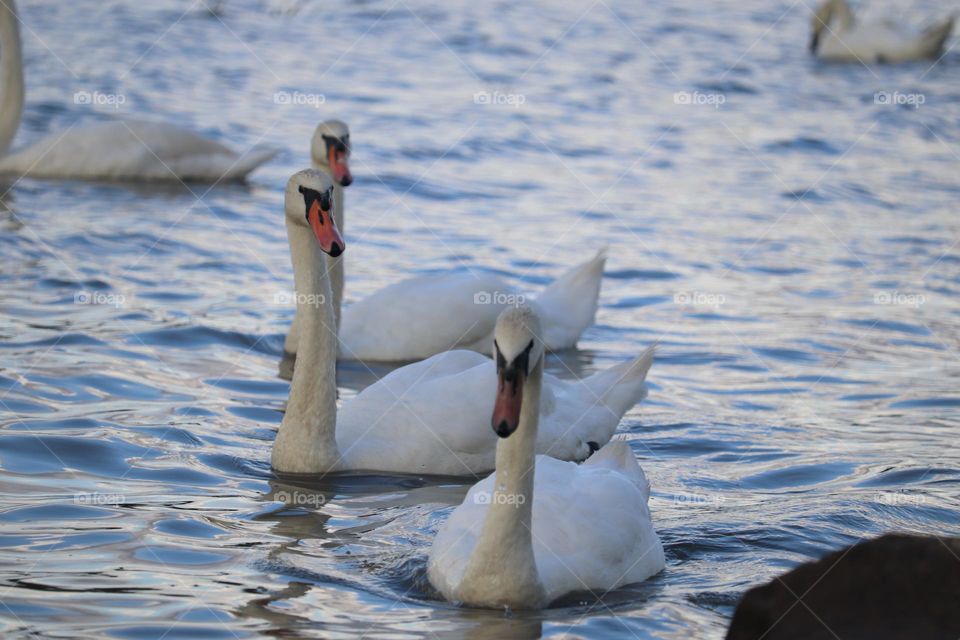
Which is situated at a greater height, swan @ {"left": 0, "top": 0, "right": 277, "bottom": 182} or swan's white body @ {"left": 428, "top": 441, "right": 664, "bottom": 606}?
swan @ {"left": 0, "top": 0, "right": 277, "bottom": 182}

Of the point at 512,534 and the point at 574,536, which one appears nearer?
the point at 512,534

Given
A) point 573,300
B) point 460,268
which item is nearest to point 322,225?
point 573,300

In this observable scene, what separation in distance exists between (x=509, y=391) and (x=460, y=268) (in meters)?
6.91

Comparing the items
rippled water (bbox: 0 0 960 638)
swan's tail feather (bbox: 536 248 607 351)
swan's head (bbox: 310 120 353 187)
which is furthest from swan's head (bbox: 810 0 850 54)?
swan's head (bbox: 310 120 353 187)

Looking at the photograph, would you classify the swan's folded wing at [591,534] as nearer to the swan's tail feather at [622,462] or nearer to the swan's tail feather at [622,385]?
the swan's tail feather at [622,462]

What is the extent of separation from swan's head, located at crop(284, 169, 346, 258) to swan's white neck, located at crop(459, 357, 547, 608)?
2.06 m

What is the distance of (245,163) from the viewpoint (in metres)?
14.4

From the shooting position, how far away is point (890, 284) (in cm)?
1191

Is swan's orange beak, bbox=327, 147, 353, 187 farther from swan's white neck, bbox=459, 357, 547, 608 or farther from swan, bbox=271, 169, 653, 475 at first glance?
swan's white neck, bbox=459, 357, 547, 608

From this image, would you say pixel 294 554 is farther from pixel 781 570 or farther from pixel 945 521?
pixel 945 521

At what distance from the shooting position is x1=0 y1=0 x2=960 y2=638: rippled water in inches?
244

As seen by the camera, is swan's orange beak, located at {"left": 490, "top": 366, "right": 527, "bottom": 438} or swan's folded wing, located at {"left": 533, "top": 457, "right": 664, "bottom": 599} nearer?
swan's orange beak, located at {"left": 490, "top": 366, "right": 527, "bottom": 438}

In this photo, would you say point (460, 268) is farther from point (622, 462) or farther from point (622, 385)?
point (622, 462)

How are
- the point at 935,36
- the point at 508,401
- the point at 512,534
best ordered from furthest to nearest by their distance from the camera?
the point at 935,36 → the point at 512,534 → the point at 508,401
